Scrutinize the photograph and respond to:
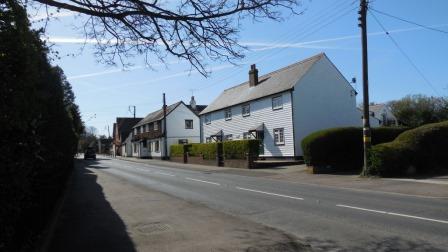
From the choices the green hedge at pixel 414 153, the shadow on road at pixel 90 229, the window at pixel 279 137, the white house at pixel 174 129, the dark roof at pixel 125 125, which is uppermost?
the dark roof at pixel 125 125

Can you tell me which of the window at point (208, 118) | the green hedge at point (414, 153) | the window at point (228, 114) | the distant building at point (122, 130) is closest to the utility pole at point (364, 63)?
the green hedge at point (414, 153)

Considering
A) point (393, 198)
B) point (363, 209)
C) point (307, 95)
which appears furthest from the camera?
point (307, 95)

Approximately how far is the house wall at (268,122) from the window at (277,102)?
0.31 m

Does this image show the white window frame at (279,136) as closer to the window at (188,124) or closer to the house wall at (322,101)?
the house wall at (322,101)

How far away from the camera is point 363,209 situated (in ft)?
40.9

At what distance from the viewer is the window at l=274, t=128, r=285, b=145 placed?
37.3 metres

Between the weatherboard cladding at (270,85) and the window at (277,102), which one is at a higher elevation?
the weatherboard cladding at (270,85)

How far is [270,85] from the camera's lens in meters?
41.0

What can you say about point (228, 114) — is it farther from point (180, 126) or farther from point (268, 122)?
point (180, 126)

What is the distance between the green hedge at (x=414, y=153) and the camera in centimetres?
2162

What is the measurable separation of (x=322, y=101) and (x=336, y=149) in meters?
11.7

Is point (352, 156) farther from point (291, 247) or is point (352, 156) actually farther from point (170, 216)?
point (291, 247)

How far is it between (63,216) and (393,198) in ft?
31.5

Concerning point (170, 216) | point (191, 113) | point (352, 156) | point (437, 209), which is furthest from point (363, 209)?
point (191, 113)
